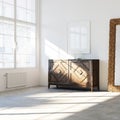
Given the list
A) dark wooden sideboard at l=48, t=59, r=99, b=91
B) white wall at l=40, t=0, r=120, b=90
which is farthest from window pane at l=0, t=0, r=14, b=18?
dark wooden sideboard at l=48, t=59, r=99, b=91

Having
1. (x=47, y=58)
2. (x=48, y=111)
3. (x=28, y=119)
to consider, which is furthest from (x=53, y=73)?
(x=28, y=119)

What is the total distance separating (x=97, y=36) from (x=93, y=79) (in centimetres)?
142

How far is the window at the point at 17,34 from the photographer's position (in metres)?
8.65

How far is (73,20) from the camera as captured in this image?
9.27 metres

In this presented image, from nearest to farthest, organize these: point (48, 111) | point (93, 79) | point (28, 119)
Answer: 1. point (28, 119)
2. point (48, 111)
3. point (93, 79)

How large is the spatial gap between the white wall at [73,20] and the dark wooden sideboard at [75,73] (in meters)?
0.41

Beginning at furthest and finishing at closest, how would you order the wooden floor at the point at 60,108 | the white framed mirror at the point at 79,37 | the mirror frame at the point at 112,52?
the white framed mirror at the point at 79,37 < the mirror frame at the point at 112,52 < the wooden floor at the point at 60,108

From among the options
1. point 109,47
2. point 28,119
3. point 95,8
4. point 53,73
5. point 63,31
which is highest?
point 95,8

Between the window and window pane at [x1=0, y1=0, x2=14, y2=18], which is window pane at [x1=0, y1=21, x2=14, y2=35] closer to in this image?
the window

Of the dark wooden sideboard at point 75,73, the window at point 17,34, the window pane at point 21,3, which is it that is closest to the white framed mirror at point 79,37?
the dark wooden sideboard at point 75,73

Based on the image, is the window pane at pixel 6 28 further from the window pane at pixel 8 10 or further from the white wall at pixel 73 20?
the white wall at pixel 73 20

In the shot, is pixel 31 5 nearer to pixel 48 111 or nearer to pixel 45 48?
pixel 45 48

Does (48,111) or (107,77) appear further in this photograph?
(107,77)

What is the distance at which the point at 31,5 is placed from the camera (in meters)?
9.89
